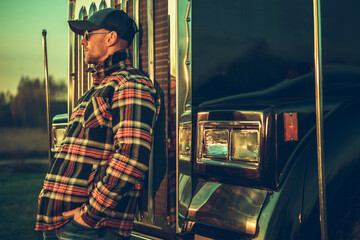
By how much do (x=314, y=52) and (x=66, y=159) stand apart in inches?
45.0

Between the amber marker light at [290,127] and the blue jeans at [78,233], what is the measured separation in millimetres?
881

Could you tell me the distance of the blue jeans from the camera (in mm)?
1852

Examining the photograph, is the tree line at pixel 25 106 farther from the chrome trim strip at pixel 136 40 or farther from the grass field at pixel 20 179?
the chrome trim strip at pixel 136 40

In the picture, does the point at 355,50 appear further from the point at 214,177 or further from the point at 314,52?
the point at 214,177

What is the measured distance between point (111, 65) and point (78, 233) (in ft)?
2.56

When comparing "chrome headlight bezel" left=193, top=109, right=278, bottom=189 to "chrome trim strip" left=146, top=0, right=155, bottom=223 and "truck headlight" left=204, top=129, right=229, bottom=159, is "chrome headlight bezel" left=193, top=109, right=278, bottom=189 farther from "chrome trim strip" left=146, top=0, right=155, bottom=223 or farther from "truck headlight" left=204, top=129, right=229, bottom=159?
"chrome trim strip" left=146, top=0, right=155, bottom=223

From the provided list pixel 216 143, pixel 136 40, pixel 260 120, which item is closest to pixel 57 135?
pixel 136 40

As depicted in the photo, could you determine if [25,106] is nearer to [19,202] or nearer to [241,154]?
[19,202]

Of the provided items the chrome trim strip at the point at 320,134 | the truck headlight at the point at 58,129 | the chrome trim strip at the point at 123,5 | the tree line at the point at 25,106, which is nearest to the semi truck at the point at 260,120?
the chrome trim strip at the point at 320,134

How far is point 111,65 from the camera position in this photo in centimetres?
202

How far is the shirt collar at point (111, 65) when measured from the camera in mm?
2021

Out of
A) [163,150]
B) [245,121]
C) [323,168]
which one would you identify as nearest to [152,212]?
[163,150]

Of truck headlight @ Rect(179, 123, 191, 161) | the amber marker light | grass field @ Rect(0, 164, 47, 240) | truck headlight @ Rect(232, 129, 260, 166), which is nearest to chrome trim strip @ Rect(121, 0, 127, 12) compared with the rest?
truck headlight @ Rect(179, 123, 191, 161)

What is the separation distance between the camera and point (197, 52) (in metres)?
1.83
